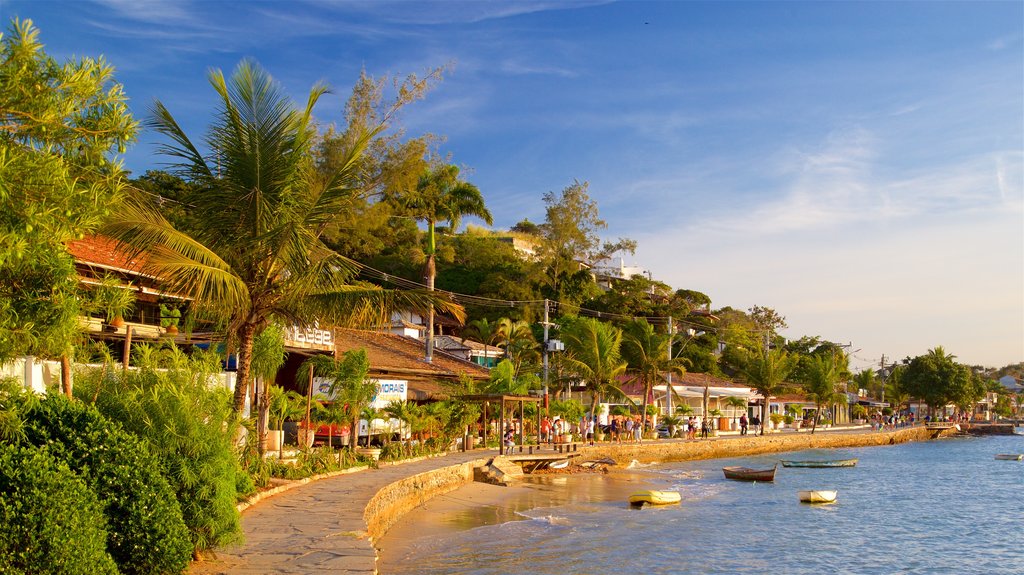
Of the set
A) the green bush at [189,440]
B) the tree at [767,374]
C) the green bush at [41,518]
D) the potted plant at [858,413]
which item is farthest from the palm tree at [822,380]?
the green bush at [41,518]

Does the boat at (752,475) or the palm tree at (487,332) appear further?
the palm tree at (487,332)

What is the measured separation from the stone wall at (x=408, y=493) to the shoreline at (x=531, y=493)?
163 mm

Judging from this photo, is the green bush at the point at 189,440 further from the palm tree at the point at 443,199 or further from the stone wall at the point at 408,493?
the palm tree at the point at 443,199

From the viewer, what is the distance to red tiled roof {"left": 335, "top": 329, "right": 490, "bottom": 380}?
98.9ft

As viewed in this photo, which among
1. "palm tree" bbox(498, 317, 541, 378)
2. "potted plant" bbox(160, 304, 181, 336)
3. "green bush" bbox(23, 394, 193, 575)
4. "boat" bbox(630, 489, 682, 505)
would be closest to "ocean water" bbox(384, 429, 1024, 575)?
"boat" bbox(630, 489, 682, 505)

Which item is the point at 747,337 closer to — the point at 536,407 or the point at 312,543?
the point at 536,407

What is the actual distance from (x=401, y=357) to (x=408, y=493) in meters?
13.1

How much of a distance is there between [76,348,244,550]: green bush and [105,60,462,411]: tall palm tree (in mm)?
3759

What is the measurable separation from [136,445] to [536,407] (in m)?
32.4

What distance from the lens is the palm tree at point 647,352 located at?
47.5m

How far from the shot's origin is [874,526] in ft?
82.0

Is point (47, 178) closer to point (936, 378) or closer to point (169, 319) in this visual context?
point (169, 319)

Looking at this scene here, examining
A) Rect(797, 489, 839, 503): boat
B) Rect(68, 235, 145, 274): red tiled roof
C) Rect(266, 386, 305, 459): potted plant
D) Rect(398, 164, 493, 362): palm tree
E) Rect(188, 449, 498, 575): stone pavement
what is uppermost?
Rect(398, 164, 493, 362): palm tree

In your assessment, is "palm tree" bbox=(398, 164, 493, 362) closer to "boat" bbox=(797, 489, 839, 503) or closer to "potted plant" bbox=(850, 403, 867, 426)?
"boat" bbox=(797, 489, 839, 503)
